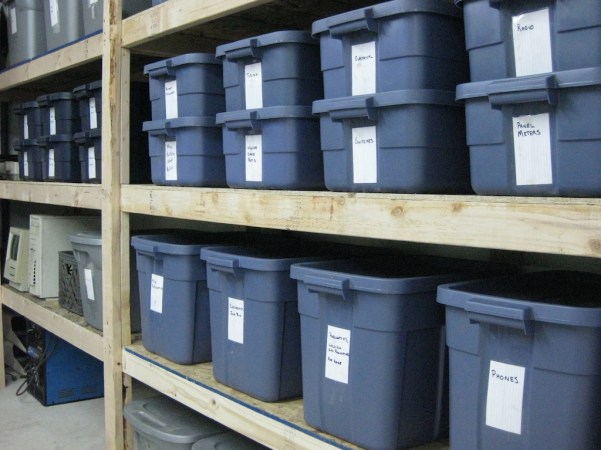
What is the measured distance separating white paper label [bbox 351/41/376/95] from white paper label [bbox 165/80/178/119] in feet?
2.78

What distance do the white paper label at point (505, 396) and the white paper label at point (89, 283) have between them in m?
1.88

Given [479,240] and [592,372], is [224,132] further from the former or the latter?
[592,372]

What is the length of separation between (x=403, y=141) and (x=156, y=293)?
1.15 m

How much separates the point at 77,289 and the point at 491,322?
7.12 ft

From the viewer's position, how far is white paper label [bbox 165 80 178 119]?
210 centimetres

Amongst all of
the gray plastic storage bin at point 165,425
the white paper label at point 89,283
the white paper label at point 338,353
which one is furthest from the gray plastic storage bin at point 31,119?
the white paper label at point 338,353

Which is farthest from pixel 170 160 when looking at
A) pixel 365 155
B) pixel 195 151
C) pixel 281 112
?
pixel 365 155

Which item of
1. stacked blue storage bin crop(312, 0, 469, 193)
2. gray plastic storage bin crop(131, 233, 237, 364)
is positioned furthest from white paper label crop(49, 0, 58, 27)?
stacked blue storage bin crop(312, 0, 469, 193)

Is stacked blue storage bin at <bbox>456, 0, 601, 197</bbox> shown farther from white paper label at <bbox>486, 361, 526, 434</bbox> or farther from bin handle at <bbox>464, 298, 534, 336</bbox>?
white paper label at <bbox>486, 361, 526, 434</bbox>

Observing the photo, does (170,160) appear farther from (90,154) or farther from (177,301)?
(90,154)

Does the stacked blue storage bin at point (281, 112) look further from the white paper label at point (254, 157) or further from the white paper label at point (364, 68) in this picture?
the white paper label at point (364, 68)

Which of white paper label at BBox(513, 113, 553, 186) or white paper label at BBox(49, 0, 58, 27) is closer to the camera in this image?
white paper label at BBox(513, 113, 553, 186)

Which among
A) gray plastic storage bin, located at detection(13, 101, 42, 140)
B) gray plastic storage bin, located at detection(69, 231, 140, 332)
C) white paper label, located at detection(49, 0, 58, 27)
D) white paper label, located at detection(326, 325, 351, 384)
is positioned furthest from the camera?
gray plastic storage bin, located at detection(13, 101, 42, 140)

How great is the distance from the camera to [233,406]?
1.75m
